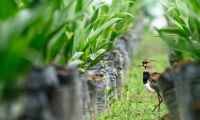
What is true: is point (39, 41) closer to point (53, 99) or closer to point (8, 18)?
point (8, 18)

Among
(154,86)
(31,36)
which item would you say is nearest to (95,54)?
(154,86)

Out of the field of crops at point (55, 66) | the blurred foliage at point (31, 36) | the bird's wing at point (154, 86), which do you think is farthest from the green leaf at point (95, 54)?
the blurred foliage at point (31, 36)

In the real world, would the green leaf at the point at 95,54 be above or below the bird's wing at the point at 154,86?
above

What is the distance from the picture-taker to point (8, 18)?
10.5ft

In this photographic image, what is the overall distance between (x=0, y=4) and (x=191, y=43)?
4.58 feet

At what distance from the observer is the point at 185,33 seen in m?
4.79

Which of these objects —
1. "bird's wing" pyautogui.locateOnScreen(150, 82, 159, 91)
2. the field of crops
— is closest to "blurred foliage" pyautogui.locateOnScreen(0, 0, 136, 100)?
the field of crops

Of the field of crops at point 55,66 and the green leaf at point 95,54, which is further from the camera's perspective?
the green leaf at point 95,54

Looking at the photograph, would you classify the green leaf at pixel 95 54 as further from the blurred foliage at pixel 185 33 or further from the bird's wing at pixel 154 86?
the blurred foliage at pixel 185 33

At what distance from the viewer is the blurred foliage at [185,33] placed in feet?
12.9

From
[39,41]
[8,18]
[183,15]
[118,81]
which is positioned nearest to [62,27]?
[39,41]

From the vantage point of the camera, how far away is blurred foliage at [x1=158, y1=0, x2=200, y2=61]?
12.9 ft

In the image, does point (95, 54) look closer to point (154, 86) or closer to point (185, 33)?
point (154, 86)

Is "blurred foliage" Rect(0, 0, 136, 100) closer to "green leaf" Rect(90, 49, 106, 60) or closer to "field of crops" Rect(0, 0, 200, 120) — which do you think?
"field of crops" Rect(0, 0, 200, 120)
